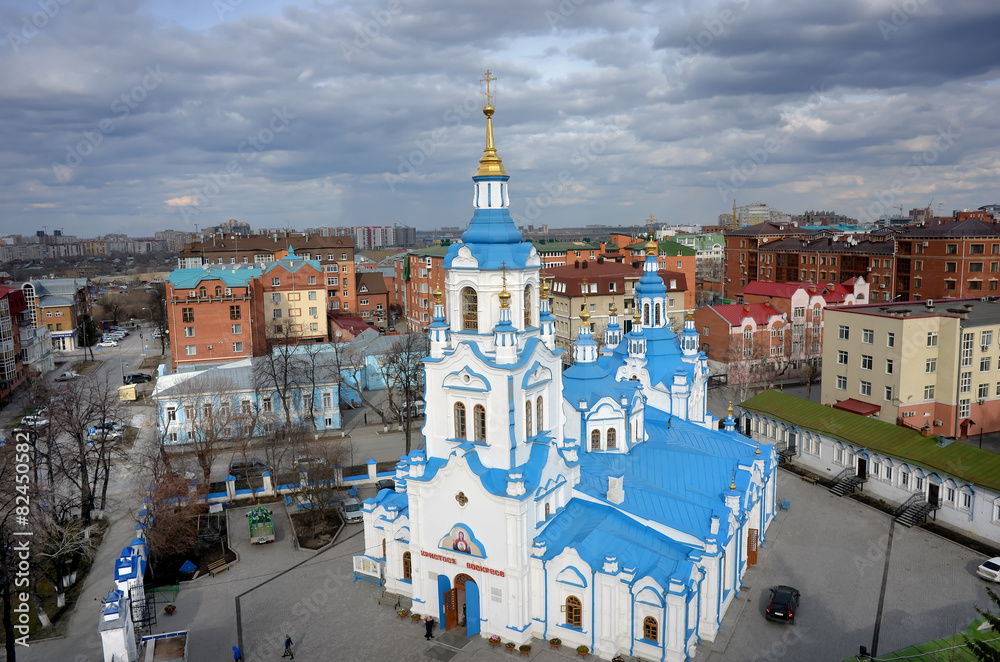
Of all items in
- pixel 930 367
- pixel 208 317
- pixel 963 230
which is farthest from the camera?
pixel 963 230

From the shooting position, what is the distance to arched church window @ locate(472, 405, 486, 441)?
67.9 feet

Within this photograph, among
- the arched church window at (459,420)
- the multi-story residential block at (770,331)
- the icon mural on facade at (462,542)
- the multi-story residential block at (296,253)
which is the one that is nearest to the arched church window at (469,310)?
the arched church window at (459,420)

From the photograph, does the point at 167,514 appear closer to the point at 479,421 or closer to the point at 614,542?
the point at 479,421

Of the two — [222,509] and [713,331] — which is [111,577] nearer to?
[222,509]

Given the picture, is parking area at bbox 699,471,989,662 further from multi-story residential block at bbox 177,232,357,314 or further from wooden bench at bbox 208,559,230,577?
multi-story residential block at bbox 177,232,357,314

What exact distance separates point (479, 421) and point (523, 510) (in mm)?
2902

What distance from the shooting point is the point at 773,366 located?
52.0m

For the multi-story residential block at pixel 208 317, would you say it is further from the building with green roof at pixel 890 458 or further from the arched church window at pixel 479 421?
the building with green roof at pixel 890 458

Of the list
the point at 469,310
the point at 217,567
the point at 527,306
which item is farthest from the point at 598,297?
the point at 217,567

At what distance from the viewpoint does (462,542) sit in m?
20.8

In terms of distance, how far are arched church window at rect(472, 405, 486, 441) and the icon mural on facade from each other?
8.99 feet

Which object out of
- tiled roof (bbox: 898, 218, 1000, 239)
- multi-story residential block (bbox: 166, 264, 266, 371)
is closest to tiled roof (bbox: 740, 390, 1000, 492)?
tiled roof (bbox: 898, 218, 1000, 239)

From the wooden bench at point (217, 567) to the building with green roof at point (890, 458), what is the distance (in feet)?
88.1

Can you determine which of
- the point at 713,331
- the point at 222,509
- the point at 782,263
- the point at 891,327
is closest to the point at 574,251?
the point at 782,263
